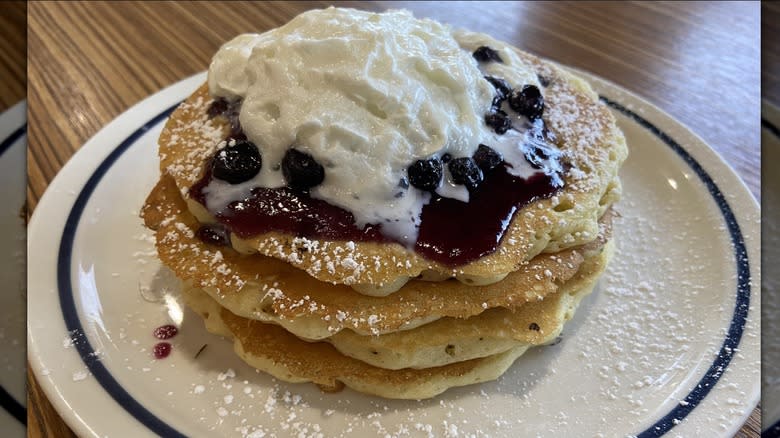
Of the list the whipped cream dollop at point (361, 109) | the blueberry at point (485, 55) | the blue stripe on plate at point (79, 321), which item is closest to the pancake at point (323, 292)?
the whipped cream dollop at point (361, 109)

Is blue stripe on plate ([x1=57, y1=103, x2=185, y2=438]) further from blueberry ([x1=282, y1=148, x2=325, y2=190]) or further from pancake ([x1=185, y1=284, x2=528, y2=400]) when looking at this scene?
blueberry ([x1=282, y1=148, x2=325, y2=190])

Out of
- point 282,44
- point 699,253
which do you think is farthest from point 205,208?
point 699,253

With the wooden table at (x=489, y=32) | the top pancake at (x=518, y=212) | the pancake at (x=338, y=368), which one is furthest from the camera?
the wooden table at (x=489, y=32)

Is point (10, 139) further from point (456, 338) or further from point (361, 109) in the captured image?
point (456, 338)

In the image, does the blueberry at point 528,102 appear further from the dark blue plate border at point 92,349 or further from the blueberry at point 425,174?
the dark blue plate border at point 92,349

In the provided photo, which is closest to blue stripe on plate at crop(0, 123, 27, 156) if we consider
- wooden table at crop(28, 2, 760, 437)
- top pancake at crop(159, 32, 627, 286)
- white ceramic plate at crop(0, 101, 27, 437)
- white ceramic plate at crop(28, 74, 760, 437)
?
white ceramic plate at crop(0, 101, 27, 437)

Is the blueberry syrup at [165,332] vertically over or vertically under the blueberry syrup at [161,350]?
under

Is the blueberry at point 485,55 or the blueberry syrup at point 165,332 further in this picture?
the blueberry at point 485,55
